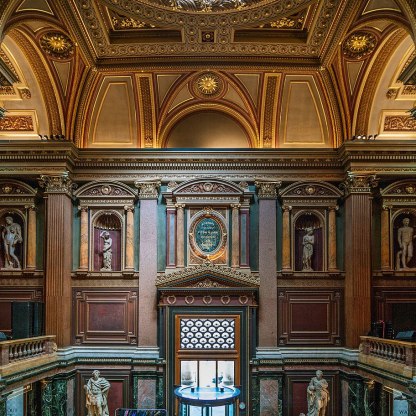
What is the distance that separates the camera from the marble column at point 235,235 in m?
17.4

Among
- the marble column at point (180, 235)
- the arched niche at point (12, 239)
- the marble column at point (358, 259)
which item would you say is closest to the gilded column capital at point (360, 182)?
the marble column at point (358, 259)

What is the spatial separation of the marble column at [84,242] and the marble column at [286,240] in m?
5.88

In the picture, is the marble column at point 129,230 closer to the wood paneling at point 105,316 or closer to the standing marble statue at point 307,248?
the wood paneling at point 105,316

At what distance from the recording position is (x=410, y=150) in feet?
54.6

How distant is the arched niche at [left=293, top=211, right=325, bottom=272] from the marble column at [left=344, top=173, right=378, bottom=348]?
2.90 ft

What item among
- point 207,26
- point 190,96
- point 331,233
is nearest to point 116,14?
point 207,26

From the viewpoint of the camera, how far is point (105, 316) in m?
17.4

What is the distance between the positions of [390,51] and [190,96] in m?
6.00

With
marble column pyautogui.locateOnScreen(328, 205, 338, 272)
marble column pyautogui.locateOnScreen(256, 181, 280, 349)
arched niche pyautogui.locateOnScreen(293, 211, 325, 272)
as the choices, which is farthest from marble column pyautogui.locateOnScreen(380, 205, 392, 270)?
marble column pyautogui.locateOnScreen(256, 181, 280, 349)

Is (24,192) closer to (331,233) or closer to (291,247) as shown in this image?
(291,247)

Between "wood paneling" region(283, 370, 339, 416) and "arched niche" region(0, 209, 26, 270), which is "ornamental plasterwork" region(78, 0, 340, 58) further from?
"wood paneling" region(283, 370, 339, 416)

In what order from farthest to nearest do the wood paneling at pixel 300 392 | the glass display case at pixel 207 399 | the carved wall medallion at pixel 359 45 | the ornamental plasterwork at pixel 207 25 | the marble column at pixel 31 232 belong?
the marble column at pixel 31 232, the wood paneling at pixel 300 392, the carved wall medallion at pixel 359 45, the glass display case at pixel 207 399, the ornamental plasterwork at pixel 207 25

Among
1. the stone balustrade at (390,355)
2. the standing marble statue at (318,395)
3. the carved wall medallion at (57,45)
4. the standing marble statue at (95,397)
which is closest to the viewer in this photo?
the stone balustrade at (390,355)

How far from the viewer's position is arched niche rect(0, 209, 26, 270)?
17.3m
